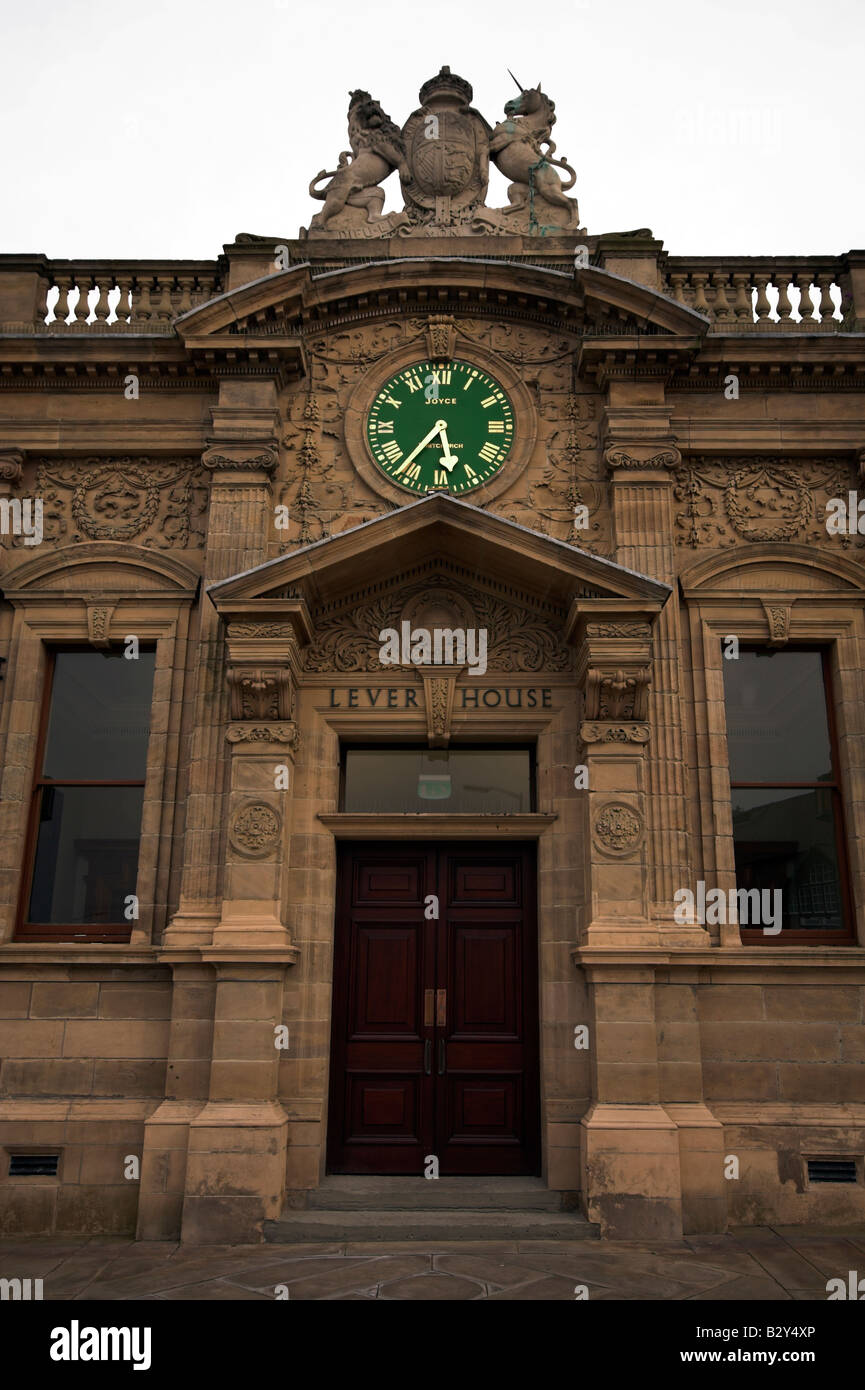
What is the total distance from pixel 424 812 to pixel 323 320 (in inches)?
201

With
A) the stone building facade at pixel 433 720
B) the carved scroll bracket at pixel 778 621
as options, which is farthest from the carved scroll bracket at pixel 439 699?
the carved scroll bracket at pixel 778 621

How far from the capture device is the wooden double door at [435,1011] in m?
9.09

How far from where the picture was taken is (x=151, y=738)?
379 inches

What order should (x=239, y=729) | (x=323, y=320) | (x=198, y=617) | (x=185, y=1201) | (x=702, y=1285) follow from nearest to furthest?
(x=702, y=1285) → (x=185, y=1201) → (x=239, y=729) → (x=198, y=617) → (x=323, y=320)

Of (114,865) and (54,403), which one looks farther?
(54,403)

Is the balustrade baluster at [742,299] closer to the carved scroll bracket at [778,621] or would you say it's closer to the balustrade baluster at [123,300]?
the carved scroll bracket at [778,621]

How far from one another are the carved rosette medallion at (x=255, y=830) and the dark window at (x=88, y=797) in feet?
4.07

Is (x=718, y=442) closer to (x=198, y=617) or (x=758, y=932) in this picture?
(x=758, y=932)

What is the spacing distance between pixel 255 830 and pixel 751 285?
7.50 m

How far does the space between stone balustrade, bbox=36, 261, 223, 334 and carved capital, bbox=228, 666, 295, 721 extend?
4.09 m

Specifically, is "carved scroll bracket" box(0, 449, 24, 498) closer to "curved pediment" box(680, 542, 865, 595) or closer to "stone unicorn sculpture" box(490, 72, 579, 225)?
"stone unicorn sculpture" box(490, 72, 579, 225)

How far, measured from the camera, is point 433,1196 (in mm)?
8586

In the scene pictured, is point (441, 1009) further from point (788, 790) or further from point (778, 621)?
point (778, 621)

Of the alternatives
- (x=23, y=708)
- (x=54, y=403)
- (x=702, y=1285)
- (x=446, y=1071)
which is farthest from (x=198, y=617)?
(x=702, y=1285)
